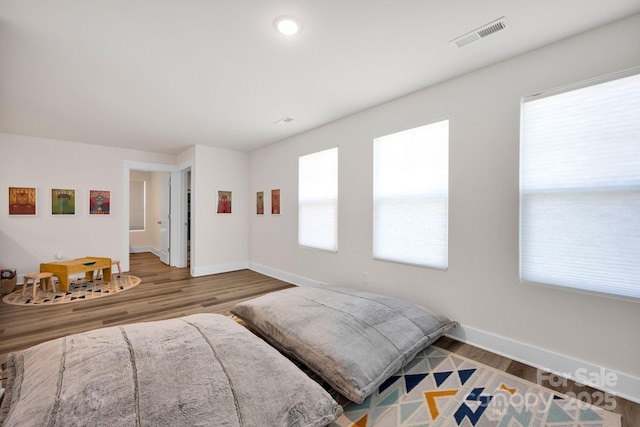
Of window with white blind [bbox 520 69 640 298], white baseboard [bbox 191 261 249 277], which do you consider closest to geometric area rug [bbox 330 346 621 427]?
window with white blind [bbox 520 69 640 298]

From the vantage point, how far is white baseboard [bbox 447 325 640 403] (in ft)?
6.21

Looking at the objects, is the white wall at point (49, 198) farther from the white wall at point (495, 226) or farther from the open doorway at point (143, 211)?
the white wall at point (495, 226)

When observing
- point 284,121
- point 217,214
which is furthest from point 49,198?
point 284,121

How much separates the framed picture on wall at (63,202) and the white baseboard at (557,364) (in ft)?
21.7

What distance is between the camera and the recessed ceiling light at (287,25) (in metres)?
1.93

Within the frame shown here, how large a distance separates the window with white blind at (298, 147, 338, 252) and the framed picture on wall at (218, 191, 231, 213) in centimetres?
193

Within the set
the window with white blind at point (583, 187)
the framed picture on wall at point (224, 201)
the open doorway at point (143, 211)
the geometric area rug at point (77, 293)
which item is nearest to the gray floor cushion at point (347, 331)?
the window with white blind at point (583, 187)

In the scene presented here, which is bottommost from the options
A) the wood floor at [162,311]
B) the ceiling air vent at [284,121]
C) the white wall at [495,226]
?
the wood floor at [162,311]

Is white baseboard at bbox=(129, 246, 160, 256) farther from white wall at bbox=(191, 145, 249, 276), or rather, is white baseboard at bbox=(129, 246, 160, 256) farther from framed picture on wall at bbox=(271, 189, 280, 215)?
framed picture on wall at bbox=(271, 189, 280, 215)

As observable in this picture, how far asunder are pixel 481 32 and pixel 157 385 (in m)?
3.06

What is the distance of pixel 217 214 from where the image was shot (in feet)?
18.7

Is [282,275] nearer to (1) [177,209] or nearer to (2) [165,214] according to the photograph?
(1) [177,209]

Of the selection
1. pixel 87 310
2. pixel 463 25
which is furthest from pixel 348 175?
pixel 87 310

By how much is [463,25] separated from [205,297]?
429cm
